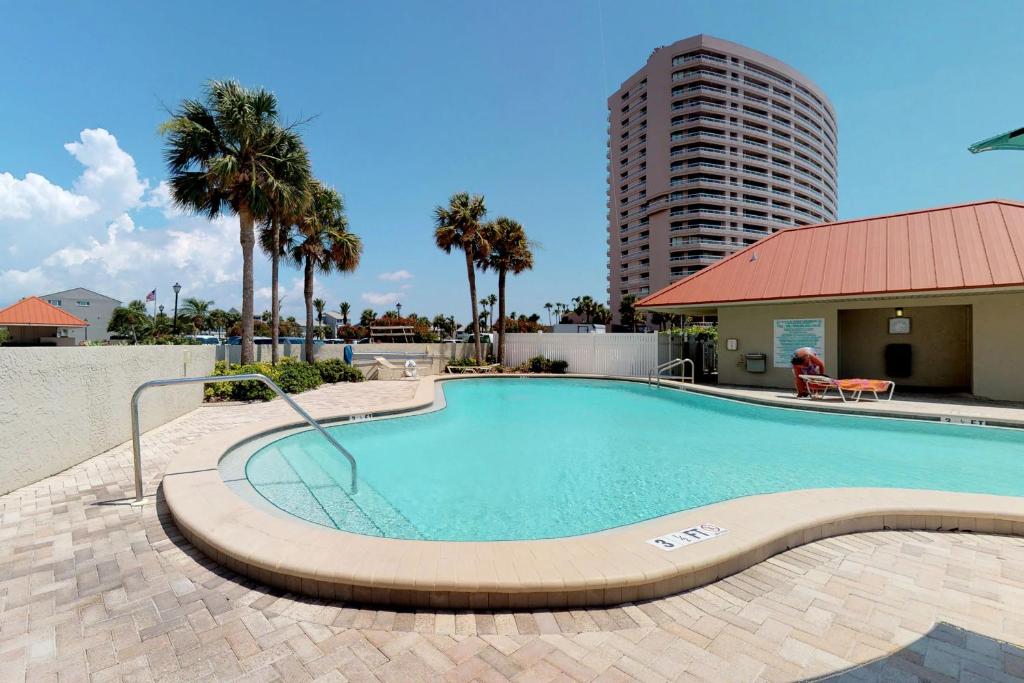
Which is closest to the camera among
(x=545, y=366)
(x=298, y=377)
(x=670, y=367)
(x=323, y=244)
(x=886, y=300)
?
(x=886, y=300)

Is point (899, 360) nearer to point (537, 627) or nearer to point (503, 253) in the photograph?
point (503, 253)

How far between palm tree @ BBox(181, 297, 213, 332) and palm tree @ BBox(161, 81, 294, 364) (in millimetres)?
64242

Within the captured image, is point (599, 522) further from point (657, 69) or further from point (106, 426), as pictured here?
point (657, 69)

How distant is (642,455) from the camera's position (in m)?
7.25

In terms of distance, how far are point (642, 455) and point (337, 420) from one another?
5967mm

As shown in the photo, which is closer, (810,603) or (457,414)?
(810,603)

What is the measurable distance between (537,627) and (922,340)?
17913mm

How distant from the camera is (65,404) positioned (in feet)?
18.6

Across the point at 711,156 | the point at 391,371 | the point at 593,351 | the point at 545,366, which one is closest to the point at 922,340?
the point at 593,351

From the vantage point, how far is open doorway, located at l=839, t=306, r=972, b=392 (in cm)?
1386

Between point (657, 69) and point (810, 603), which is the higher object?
point (657, 69)

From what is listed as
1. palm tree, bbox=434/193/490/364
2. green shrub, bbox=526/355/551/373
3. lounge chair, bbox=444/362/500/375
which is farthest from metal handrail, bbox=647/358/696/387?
palm tree, bbox=434/193/490/364

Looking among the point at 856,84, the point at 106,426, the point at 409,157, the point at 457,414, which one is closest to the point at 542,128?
the point at 409,157

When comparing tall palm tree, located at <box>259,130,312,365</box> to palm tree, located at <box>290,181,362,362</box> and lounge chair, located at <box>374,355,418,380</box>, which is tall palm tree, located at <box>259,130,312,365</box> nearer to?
palm tree, located at <box>290,181,362,362</box>
